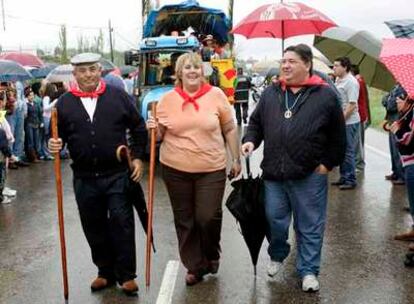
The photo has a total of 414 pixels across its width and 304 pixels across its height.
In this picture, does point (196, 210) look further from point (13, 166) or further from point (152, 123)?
point (13, 166)

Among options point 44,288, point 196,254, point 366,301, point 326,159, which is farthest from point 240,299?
point 44,288

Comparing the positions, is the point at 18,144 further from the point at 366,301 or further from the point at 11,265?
the point at 366,301

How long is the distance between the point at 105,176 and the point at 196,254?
1052 millimetres

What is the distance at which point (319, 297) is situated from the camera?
4918 mm

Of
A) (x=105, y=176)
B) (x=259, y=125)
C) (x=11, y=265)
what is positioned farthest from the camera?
(x=11, y=265)

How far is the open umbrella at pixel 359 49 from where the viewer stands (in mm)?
7932

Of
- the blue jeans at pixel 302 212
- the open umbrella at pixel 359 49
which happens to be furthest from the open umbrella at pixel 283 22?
the blue jeans at pixel 302 212

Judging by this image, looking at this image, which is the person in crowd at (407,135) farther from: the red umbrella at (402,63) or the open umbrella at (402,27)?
the red umbrella at (402,63)

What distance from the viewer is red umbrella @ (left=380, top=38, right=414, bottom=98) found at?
467cm

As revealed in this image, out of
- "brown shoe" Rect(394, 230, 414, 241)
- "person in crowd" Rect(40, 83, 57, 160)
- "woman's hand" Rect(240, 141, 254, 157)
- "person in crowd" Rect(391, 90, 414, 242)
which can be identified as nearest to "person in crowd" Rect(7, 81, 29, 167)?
"person in crowd" Rect(40, 83, 57, 160)

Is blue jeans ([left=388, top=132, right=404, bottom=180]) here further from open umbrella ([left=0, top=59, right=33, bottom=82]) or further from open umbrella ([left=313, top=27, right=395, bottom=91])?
open umbrella ([left=0, top=59, right=33, bottom=82])

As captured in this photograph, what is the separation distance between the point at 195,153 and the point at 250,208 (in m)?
0.69

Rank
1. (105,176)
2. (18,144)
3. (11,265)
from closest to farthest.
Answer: (105,176) → (11,265) → (18,144)

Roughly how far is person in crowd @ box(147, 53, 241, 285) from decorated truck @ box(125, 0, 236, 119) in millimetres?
5120
